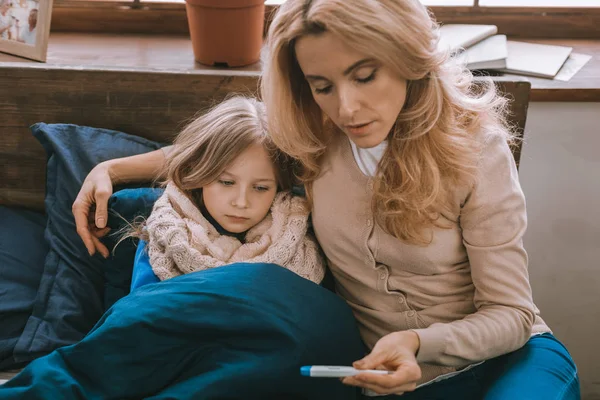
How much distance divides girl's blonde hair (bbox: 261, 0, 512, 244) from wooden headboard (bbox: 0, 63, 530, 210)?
394 mm

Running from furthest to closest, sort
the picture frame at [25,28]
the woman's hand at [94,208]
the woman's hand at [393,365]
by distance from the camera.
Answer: the picture frame at [25,28], the woman's hand at [94,208], the woman's hand at [393,365]

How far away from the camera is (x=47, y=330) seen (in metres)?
1.57

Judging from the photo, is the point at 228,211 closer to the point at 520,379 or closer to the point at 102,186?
the point at 102,186

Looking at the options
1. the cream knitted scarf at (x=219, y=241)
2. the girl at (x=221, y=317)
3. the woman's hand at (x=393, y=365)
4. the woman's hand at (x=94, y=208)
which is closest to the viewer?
the woman's hand at (x=393, y=365)

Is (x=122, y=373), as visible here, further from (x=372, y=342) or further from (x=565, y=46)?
(x=565, y=46)

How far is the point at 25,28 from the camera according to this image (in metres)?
1.90

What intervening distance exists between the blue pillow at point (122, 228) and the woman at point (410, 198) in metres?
0.36

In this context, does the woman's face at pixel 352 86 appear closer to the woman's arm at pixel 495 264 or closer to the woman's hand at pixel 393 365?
the woman's arm at pixel 495 264

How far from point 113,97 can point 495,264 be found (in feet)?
3.30

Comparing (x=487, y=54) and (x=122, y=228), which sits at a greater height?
(x=487, y=54)

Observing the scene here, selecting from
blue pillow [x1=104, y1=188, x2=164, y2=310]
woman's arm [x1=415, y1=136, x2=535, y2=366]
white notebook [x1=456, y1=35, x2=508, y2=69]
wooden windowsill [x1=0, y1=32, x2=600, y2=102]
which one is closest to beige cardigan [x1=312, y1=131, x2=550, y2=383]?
woman's arm [x1=415, y1=136, x2=535, y2=366]

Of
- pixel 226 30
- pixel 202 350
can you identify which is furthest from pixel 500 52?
pixel 202 350

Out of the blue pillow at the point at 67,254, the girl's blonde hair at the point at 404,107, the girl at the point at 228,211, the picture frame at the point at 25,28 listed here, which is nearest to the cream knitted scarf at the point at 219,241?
the girl at the point at 228,211

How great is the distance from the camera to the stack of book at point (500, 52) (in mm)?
1926
